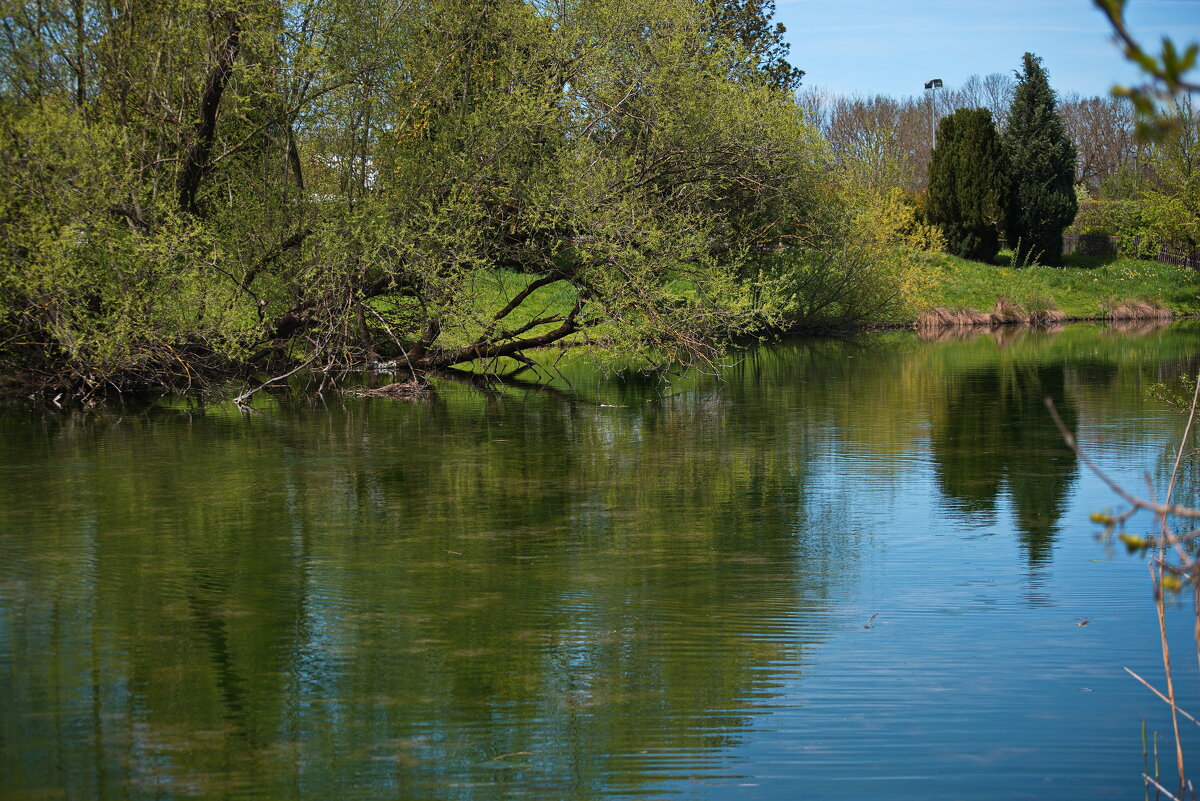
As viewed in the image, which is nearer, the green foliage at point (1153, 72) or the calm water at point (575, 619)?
the green foliage at point (1153, 72)

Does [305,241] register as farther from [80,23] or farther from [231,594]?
[231,594]

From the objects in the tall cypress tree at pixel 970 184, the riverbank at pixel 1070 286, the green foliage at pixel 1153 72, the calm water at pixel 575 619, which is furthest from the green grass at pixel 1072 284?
the green foliage at pixel 1153 72

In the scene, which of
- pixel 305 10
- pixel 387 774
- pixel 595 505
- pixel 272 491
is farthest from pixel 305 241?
pixel 387 774

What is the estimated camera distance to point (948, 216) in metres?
40.5

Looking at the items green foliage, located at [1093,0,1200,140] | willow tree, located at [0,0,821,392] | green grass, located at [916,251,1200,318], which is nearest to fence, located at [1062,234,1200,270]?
green grass, located at [916,251,1200,318]

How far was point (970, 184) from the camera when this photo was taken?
39.8 metres

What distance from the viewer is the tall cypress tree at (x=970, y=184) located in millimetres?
39531

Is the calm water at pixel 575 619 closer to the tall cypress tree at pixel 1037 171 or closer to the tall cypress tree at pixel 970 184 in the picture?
the tall cypress tree at pixel 970 184

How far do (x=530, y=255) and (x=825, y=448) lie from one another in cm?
719

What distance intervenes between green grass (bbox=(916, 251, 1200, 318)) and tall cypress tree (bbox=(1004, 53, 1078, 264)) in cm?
110

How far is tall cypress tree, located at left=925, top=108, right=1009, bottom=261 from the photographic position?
39531 millimetres

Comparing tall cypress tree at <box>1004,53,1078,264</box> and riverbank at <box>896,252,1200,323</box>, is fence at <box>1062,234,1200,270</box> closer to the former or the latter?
riverbank at <box>896,252,1200,323</box>

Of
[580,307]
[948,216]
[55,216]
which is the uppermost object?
[948,216]

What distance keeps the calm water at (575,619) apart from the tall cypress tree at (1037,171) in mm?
29141
